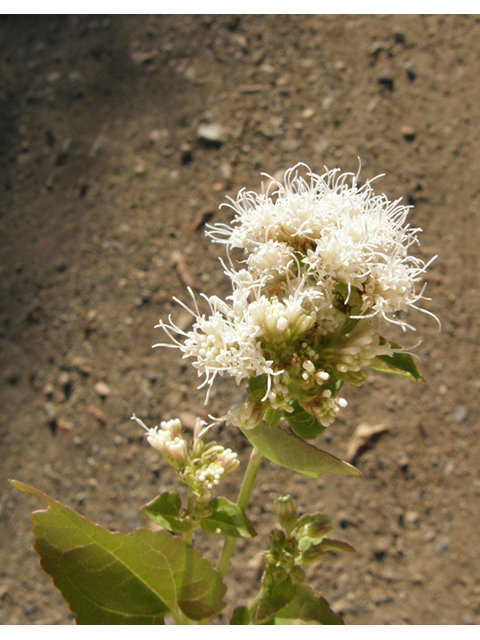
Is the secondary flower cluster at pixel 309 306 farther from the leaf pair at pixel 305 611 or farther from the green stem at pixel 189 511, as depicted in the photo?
the leaf pair at pixel 305 611

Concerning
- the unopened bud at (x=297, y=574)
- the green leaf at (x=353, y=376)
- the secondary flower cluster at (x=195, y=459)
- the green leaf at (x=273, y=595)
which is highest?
the green leaf at (x=353, y=376)

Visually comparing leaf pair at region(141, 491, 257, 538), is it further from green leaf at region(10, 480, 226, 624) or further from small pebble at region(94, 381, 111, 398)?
small pebble at region(94, 381, 111, 398)

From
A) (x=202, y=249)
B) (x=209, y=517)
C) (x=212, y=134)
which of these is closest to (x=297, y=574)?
(x=209, y=517)

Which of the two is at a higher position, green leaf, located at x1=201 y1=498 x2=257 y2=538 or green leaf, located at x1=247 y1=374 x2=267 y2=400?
green leaf, located at x1=247 y1=374 x2=267 y2=400

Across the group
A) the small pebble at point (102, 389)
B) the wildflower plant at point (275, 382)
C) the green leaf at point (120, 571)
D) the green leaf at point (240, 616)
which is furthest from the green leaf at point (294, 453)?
the small pebble at point (102, 389)

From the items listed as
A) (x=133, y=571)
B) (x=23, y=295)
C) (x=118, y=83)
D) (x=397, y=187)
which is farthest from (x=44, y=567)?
(x=118, y=83)

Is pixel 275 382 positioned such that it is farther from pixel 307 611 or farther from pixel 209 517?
pixel 307 611

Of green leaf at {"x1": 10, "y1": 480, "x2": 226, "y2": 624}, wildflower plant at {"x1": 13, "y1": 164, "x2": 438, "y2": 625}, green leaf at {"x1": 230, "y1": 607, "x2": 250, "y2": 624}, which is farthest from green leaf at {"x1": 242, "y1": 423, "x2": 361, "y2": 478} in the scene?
green leaf at {"x1": 230, "y1": 607, "x2": 250, "y2": 624}
